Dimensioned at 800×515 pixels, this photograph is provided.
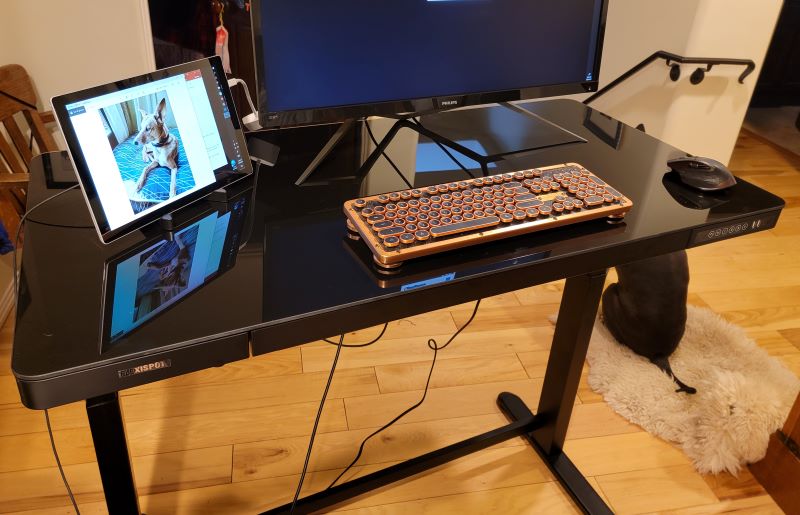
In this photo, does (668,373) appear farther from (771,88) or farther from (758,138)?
(771,88)

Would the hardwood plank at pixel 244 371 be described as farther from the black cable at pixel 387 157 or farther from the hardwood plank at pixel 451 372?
the black cable at pixel 387 157

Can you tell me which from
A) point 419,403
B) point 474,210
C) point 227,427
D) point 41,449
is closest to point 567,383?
point 419,403

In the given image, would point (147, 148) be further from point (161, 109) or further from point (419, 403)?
point (419, 403)

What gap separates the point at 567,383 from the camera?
1.53 m

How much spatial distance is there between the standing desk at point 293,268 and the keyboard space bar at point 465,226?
37mm

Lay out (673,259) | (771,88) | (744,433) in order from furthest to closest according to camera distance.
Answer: (771,88) < (673,259) < (744,433)

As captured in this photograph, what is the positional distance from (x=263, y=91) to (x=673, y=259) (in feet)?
4.46

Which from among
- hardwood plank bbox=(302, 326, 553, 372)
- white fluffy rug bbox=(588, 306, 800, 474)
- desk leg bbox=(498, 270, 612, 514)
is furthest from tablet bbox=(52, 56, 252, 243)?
white fluffy rug bbox=(588, 306, 800, 474)

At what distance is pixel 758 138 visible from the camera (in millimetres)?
3783

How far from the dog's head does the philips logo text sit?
15.2 inches

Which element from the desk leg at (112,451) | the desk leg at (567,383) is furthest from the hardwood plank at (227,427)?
the desk leg at (112,451)

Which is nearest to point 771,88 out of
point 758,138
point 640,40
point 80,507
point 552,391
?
point 758,138

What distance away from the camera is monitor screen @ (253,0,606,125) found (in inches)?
42.9

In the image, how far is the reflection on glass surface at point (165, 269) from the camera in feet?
2.68
